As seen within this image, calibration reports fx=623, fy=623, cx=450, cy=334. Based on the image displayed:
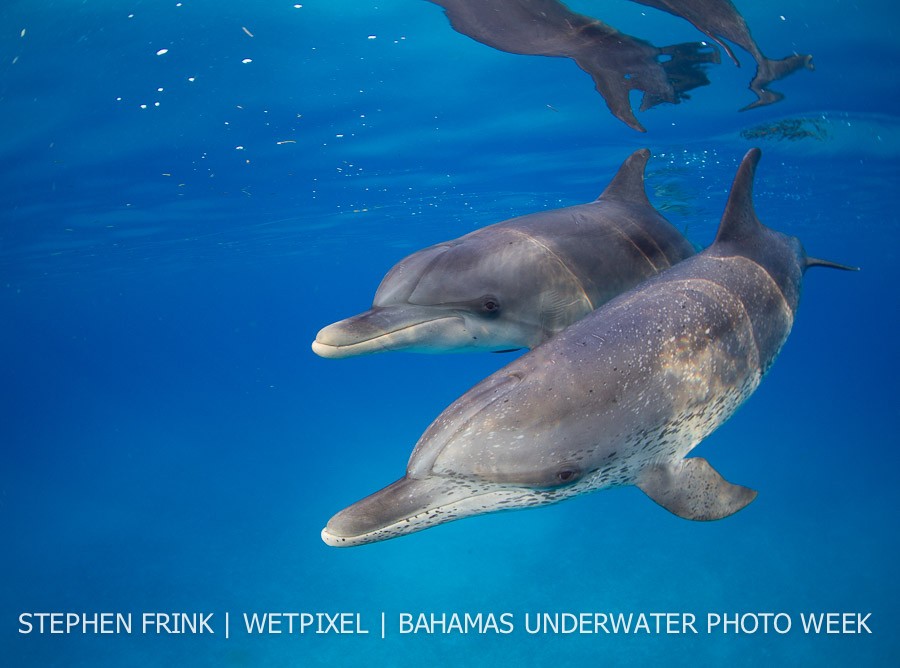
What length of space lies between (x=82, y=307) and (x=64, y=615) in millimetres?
53516

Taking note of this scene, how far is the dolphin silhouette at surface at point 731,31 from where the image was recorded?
8641 mm

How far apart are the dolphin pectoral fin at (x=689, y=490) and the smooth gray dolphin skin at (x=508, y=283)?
39.9 inches

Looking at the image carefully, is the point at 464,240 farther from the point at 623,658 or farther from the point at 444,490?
the point at 623,658

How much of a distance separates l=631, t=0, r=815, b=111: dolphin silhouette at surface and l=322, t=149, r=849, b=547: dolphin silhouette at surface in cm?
608

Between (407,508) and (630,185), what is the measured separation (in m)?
3.51

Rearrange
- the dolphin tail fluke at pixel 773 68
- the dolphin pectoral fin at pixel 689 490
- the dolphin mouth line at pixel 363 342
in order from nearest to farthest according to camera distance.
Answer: the dolphin mouth line at pixel 363 342
the dolphin pectoral fin at pixel 689 490
the dolphin tail fluke at pixel 773 68

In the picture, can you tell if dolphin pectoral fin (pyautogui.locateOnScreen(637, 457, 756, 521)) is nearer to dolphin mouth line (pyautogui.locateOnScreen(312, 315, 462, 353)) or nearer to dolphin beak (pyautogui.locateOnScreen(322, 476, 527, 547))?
dolphin beak (pyautogui.locateOnScreen(322, 476, 527, 547))

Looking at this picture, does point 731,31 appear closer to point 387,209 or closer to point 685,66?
point 685,66

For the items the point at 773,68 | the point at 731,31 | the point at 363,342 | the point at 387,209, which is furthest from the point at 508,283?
the point at 387,209

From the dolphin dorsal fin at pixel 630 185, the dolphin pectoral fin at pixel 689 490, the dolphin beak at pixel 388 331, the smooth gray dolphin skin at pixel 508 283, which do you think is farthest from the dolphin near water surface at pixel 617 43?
the dolphin pectoral fin at pixel 689 490

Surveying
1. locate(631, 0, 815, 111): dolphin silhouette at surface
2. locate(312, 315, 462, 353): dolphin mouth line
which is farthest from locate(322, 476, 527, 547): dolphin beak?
locate(631, 0, 815, 111): dolphin silhouette at surface

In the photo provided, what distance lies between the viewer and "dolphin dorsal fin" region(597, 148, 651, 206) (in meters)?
5.02

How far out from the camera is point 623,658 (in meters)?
12.3

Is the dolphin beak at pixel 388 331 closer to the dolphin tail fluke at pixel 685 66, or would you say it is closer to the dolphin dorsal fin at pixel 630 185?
the dolphin dorsal fin at pixel 630 185
